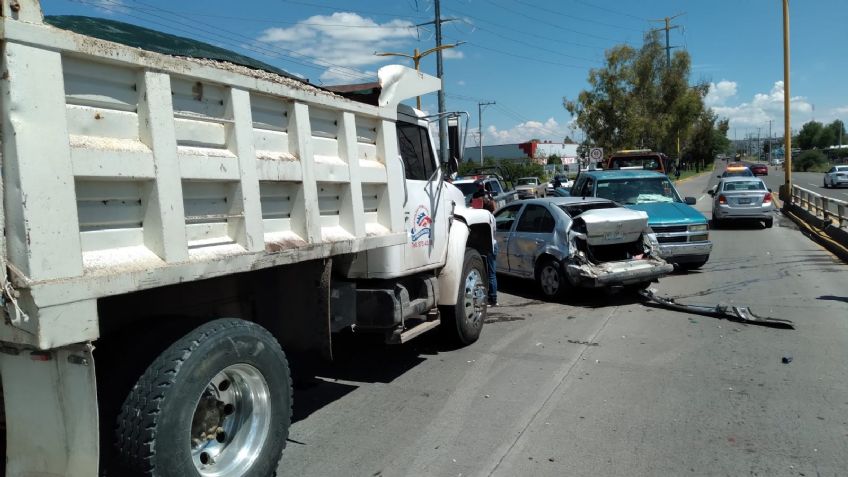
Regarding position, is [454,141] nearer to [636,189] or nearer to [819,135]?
[636,189]

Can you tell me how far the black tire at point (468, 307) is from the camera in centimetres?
677

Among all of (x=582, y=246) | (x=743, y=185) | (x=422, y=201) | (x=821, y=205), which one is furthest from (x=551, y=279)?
(x=821, y=205)

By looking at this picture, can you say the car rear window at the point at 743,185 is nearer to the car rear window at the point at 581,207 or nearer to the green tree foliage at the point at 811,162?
the car rear window at the point at 581,207

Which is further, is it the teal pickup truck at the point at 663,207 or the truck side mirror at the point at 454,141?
the teal pickup truck at the point at 663,207

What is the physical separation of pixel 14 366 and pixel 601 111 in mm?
42211

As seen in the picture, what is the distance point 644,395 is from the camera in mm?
5453

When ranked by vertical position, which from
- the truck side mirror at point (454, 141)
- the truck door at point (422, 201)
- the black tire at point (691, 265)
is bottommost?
the black tire at point (691, 265)

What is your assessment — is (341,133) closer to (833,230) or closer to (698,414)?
(698,414)

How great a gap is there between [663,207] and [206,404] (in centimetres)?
1060

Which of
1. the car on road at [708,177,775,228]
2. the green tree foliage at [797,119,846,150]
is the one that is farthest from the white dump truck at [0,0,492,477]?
the green tree foliage at [797,119,846,150]

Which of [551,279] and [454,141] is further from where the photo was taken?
[551,279]

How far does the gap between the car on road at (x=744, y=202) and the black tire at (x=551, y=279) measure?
41.0 feet

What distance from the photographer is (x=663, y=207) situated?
12.2m

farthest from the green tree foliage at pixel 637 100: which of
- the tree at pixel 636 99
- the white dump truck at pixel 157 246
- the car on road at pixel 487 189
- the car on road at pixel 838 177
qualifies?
the white dump truck at pixel 157 246
